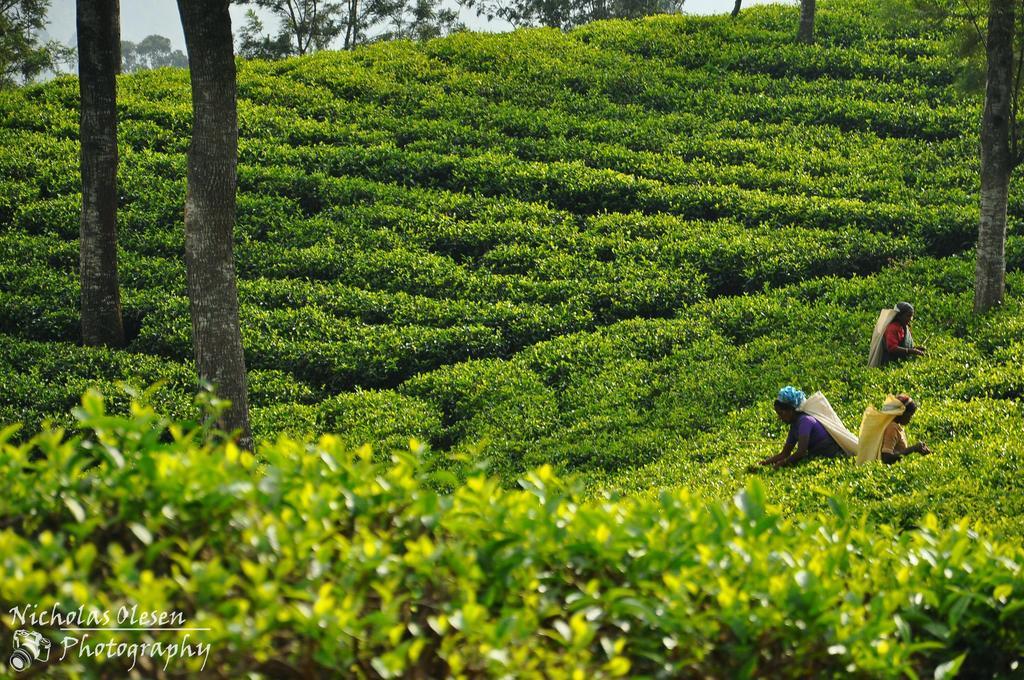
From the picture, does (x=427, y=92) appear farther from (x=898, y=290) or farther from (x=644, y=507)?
(x=644, y=507)

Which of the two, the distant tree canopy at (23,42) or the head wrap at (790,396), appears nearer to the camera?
the head wrap at (790,396)

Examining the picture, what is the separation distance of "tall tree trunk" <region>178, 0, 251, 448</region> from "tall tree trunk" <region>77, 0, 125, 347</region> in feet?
13.6

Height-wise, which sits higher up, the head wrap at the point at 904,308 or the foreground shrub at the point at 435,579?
the foreground shrub at the point at 435,579

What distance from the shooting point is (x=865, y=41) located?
23.1m

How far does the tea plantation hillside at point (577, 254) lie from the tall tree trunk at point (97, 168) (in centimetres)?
70

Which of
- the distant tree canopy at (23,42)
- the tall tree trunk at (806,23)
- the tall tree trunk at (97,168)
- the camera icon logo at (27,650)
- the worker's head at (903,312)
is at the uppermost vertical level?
the distant tree canopy at (23,42)

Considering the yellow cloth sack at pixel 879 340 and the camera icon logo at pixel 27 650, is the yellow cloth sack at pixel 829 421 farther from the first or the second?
the camera icon logo at pixel 27 650

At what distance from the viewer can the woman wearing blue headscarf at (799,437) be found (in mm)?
8867

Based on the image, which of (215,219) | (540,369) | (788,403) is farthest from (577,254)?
(215,219)

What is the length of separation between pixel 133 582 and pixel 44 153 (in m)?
17.2

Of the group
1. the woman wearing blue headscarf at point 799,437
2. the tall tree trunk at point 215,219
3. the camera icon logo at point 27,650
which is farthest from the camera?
the woman wearing blue headscarf at point 799,437

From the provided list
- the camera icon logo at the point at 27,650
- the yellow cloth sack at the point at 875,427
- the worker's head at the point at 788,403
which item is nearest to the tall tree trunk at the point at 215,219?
the worker's head at the point at 788,403

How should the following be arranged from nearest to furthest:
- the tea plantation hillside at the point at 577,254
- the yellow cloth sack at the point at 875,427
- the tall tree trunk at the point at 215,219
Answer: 1. the tall tree trunk at the point at 215,219
2. the yellow cloth sack at the point at 875,427
3. the tea plantation hillside at the point at 577,254

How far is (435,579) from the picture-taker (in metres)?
3.24
